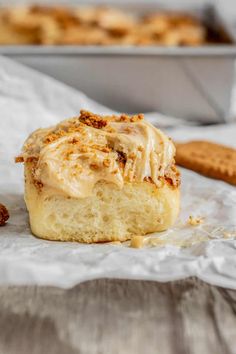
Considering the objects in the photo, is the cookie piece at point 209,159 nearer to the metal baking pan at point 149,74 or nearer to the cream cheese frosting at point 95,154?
the cream cheese frosting at point 95,154

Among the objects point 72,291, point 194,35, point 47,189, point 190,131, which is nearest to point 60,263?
point 72,291

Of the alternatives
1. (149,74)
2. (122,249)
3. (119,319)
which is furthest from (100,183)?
(149,74)

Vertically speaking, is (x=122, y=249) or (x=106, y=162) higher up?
(x=106, y=162)

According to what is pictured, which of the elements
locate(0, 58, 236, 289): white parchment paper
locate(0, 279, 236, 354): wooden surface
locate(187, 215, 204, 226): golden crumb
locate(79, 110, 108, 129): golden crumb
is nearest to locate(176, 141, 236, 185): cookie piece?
locate(0, 58, 236, 289): white parchment paper

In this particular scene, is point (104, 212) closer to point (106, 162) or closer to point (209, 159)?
point (106, 162)

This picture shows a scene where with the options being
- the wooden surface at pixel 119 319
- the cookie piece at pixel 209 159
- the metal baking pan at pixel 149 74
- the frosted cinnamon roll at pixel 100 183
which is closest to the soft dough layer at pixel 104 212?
the frosted cinnamon roll at pixel 100 183

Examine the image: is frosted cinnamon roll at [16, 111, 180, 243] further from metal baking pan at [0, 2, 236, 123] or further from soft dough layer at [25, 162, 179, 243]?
metal baking pan at [0, 2, 236, 123]

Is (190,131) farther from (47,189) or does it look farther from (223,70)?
(47,189)
